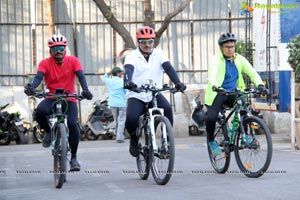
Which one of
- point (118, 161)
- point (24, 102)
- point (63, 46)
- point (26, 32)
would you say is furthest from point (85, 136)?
point (63, 46)

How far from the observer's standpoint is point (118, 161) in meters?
12.5

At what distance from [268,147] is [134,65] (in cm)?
195

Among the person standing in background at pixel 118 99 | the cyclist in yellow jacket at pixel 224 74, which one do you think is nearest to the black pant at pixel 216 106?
the cyclist in yellow jacket at pixel 224 74

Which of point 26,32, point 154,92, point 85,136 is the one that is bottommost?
point 85,136

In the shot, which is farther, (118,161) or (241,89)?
(118,161)

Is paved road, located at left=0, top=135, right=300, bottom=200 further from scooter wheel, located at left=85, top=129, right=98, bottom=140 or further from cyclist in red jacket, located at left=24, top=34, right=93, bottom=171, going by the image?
scooter wheel, located at left=85, top=129, right=98, bottom=140

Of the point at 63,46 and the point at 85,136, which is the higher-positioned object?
the point at 63,46

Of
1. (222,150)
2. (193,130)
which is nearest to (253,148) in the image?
(222,150)

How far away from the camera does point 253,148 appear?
9.39 metres

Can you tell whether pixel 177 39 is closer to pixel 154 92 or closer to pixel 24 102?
pixel 24 102

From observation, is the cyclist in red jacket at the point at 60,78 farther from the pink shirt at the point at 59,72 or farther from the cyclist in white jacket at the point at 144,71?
the cyclist in white jacket at the point at 144,71

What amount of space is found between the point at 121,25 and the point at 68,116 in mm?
10129

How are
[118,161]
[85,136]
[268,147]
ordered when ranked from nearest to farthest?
1. [268,147]
2. [118,161]
3. [85,136]

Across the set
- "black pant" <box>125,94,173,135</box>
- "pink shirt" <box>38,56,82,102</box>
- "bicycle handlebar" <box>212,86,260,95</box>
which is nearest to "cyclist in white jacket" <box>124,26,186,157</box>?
"black pant" <box>125,94,173,135</box>
